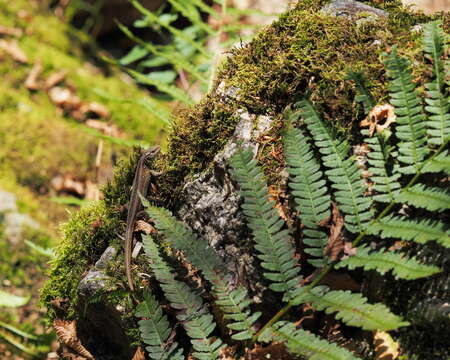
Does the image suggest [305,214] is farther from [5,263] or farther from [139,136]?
[139,136]

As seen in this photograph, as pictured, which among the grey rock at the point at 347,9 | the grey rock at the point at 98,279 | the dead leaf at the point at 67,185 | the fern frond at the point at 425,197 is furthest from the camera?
the dead leaf at the point at 67,185

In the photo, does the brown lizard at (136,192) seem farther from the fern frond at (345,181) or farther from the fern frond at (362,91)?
the fern frond at (362,91)

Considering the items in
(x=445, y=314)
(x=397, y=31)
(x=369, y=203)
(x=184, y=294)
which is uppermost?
(x=397, y=31)

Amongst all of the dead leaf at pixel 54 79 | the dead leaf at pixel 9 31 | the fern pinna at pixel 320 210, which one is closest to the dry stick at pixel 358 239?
the fern pinna at pixel 320 210

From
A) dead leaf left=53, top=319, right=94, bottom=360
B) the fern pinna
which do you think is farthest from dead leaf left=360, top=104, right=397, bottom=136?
dead leaf left=53, top=319, right=94, bottom=360

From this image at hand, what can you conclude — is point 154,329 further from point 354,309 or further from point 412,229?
point 412,229

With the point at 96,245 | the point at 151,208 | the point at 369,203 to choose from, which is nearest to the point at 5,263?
the point at 96,245

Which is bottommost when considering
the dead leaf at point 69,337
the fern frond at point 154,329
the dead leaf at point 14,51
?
the dead leaf at point 69,337
